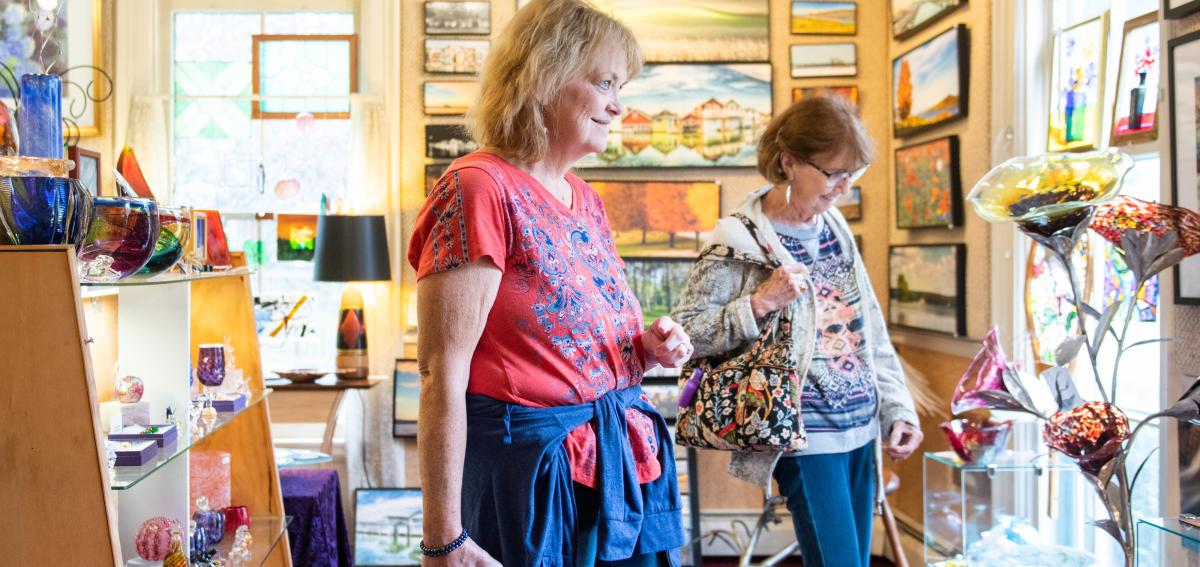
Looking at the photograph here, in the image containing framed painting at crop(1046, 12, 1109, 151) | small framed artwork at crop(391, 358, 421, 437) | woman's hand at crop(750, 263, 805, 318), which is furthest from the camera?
small framed artwork at crop(391, 358, 421, 437)

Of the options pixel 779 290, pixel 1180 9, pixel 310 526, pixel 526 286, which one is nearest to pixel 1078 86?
pixel 1180 9

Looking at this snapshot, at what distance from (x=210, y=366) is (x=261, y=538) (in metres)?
0.41

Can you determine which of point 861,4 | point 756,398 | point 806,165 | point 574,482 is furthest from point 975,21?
point 574,482

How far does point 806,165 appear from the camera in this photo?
222 cm

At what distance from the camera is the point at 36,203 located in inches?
53.9

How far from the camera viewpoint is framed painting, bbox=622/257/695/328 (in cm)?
442

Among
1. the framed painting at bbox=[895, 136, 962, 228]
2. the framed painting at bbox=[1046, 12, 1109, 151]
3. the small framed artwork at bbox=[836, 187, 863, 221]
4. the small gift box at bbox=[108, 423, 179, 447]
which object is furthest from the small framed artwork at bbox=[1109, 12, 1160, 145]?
the small gift box at bbox=[108, 423, 179, 447]

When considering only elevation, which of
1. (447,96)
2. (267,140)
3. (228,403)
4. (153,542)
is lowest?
(153,542)

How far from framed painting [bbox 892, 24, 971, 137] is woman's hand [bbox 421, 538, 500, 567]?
273 centimetres

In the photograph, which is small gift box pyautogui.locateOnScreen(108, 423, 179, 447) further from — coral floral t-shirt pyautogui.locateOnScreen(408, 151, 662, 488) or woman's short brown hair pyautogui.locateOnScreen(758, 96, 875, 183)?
woman's short brown hair pyautogui.locateOnScreen(758, 96, 875, 183)

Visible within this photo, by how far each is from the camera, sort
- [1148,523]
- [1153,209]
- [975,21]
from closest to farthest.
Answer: [1148,523], [1153,209], [975,21]

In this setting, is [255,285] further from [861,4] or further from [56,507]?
[56,507]

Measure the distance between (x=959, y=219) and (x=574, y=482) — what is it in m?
2.55

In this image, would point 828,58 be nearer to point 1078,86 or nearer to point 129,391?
point 1078,86
